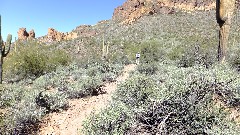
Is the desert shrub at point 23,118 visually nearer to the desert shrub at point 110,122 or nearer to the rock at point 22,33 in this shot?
the desert shrub at point 110,122

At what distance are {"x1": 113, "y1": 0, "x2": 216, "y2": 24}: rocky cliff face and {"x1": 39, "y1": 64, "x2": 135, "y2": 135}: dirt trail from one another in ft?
185

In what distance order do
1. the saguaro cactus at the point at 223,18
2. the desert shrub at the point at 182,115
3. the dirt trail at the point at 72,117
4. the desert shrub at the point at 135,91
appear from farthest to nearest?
the saguaro cactus at the point at 223,18
the dirt trail at the point at 72,117
the desert shrub at the point at 135,91
the desert shrub at the point at 182,115

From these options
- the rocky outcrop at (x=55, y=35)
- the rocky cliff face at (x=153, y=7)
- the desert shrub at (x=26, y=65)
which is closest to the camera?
the desert shrub at (x=26, y=65)

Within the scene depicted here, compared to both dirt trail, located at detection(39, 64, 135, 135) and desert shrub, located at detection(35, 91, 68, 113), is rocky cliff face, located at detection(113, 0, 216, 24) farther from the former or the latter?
desert shrub, located at detection(35, 91, 68, 113)

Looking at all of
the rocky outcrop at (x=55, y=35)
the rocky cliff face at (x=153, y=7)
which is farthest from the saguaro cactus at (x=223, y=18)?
the rocky outcrop at (x=55, y=35)

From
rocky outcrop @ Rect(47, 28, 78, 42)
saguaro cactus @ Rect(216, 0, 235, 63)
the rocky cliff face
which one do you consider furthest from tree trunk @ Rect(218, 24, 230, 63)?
rocky outcrop @ Rect(47, 28, 78, 42)

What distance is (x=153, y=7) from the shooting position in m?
71.6

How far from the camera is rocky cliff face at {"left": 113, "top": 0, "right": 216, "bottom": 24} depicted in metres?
68.4

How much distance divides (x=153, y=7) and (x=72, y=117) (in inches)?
2595

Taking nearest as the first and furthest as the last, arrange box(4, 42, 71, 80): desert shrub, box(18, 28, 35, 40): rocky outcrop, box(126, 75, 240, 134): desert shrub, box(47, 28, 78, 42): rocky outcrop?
1. box(126, 75, 240, 134): desert shrub
2. box(4, 42, 71, 80): desert shrub
3. box(47, 28, 78, 42): rocky outcrop
4. box(18, 28, 35, 40): rocky outcrop

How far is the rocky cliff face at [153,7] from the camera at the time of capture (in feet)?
225

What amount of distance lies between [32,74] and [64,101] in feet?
35.0

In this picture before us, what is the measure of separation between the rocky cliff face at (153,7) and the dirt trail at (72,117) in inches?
2218

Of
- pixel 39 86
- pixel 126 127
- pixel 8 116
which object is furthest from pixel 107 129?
pixel 39 86
